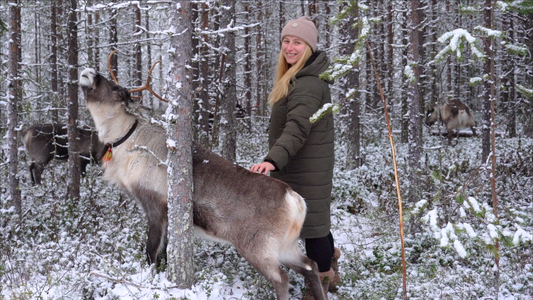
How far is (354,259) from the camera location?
5484mm

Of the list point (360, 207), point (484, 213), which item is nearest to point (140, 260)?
point (484, 213)

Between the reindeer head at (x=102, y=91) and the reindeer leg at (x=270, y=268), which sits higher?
the reindeer head at (x=102, y=91)

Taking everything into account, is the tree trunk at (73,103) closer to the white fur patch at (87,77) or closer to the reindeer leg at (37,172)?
the white fur patch at (87,77)

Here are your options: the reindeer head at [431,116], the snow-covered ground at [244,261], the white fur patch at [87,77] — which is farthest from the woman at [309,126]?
the reindeer head at [431,116]

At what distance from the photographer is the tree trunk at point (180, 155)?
11.6 ft

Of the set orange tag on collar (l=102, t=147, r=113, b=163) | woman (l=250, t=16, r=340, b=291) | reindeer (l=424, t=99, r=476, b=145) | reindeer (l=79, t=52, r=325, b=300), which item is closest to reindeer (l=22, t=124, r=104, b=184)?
reindeer (l=79, t=52, r=325, b=300)

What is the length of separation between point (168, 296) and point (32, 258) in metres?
2.37

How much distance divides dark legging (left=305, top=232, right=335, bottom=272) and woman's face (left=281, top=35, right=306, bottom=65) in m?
1.77

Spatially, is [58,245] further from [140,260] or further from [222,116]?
[222,116]

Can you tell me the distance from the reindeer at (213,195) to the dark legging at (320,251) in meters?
0.19

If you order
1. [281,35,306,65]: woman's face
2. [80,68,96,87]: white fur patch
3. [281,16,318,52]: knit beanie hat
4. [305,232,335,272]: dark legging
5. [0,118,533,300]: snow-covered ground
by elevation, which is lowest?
[0,118,533,300]: snow-covered ground

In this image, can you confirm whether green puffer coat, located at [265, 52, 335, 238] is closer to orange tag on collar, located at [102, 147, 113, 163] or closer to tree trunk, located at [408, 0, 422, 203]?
orange tag on collar, located at [102, 147, 113, 163]

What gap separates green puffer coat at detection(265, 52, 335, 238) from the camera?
3.78m

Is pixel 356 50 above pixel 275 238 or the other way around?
above
